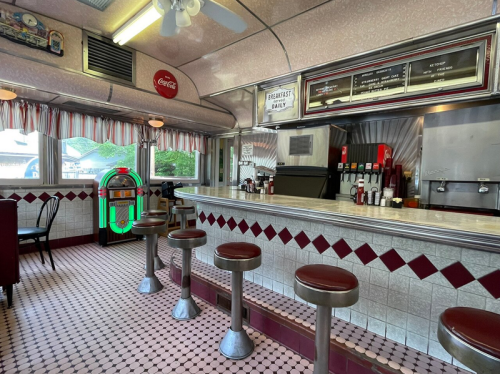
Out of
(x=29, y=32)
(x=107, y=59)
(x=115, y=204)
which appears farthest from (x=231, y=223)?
(x=29, y=32)

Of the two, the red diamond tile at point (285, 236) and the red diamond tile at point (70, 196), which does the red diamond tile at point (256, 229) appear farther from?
the red diamond tile at point (70, 196)

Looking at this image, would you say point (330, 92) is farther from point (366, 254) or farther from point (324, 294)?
point (324, 294)

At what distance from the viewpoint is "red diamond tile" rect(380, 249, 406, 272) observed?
172 centimetres

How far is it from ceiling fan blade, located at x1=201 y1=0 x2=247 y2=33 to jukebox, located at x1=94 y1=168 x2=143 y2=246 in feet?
→ 11.1

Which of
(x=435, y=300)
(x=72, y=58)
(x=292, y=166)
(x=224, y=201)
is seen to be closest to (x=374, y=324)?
(x=435, y=300)

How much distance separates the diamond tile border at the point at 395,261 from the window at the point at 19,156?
13.4 feet

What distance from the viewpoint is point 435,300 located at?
1.59m

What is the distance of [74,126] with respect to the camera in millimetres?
4324

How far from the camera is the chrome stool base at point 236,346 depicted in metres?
1.86

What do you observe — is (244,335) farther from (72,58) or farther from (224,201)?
(72,58)

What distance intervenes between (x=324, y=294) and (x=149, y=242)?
217cm

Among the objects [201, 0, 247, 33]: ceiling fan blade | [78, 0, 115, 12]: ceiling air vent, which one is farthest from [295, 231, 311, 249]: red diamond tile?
[78, 0, 115, 12]: ceiling air vent

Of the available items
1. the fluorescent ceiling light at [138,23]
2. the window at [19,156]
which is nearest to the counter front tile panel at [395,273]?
the fluorescent ceiling light at [138,23]

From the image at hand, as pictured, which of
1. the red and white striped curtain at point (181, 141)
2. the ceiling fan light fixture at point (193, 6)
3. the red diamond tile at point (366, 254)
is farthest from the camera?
the red and white striped curtain at point (181, 141)
